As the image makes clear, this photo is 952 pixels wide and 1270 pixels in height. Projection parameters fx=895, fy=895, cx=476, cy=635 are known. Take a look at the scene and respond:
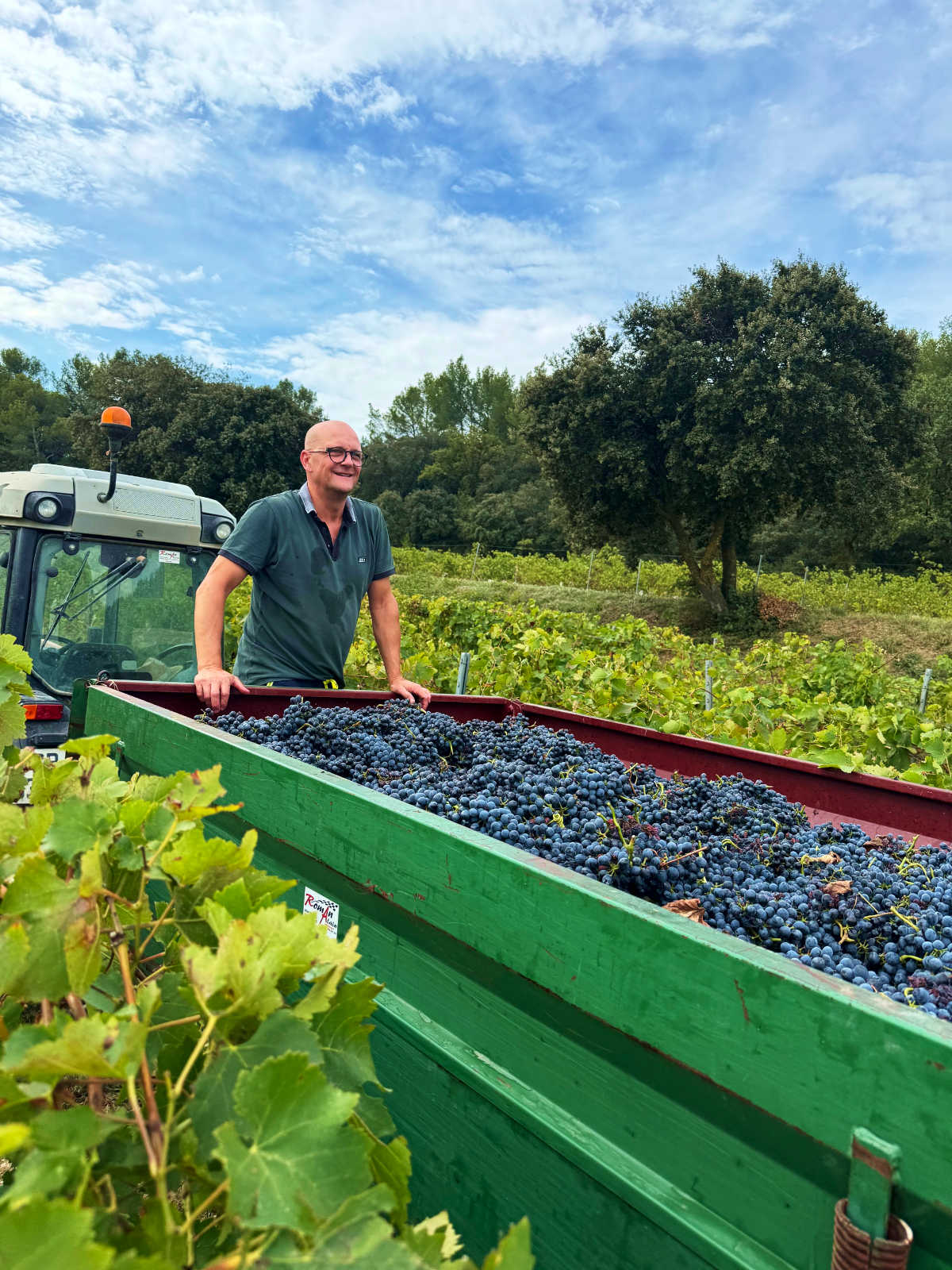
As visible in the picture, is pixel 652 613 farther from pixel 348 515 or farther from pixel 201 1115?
pixel 201 1115

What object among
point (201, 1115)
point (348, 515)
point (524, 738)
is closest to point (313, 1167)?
point (201, 1115)

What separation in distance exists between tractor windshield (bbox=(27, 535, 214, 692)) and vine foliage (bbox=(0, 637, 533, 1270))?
3.87m

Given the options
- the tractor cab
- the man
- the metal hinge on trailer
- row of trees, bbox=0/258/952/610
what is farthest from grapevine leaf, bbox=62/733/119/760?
row of trees, bbox=0/258/952/610

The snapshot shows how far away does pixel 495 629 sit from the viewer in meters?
8.47

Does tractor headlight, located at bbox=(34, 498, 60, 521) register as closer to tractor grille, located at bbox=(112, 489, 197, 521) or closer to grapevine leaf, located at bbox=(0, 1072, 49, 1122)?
tractor grille, located at bbox=(112, 489, 197, 521)

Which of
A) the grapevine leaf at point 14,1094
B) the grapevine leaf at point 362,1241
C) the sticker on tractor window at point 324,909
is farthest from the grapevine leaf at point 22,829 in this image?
the sticker on tractor window at point 324,909

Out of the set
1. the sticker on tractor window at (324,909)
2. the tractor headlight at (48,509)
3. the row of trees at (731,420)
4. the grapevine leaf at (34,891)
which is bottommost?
the sticker on tractor window at (324,909)

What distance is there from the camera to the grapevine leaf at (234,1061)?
0.73m

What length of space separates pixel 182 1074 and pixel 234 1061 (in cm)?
6

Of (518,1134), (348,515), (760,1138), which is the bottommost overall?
(518,1134)

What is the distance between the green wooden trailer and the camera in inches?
37.4

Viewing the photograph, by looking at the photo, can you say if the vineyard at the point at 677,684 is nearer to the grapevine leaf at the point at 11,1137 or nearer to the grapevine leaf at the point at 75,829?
the grapevine leaf at the point at 75,829

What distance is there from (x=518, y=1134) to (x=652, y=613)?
2459cm

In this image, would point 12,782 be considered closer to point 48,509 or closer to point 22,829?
point 22,829
